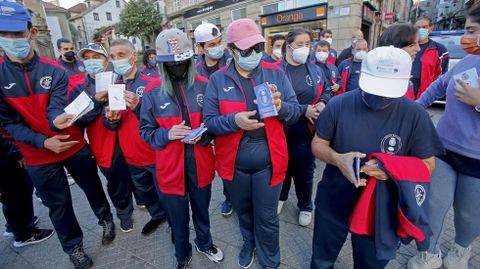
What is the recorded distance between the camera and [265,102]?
1.80m

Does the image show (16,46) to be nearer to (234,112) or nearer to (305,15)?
(234,112)

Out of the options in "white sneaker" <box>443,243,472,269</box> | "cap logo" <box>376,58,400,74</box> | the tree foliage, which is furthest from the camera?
the tree foliage

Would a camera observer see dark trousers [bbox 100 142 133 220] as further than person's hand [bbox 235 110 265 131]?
Yes

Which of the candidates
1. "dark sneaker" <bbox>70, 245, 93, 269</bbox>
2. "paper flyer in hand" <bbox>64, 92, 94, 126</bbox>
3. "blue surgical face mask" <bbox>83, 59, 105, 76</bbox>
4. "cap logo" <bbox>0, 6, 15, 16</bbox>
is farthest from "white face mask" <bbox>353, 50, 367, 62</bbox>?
"dark sneaker" <bbox>70, 245, 93, 269</bbox>

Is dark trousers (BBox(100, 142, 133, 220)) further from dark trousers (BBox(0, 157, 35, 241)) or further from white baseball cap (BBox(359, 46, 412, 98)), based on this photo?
white baseball cap (BBox(359, 46, 412, 98))

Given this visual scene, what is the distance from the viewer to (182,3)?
24516 mm

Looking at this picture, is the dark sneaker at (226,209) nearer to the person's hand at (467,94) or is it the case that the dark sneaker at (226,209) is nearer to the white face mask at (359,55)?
the person's hand at (467,94)

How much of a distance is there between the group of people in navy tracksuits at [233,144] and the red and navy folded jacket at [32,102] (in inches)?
0.4

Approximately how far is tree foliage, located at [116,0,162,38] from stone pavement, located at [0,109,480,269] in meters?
29.4

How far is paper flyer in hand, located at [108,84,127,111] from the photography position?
230 cm

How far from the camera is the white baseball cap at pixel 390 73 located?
4.44 feet

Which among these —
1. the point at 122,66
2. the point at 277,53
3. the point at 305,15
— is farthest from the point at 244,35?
the point at 305,15

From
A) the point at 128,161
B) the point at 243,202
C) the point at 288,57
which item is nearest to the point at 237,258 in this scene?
the point at 243,202

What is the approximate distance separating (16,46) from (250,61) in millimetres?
1979
